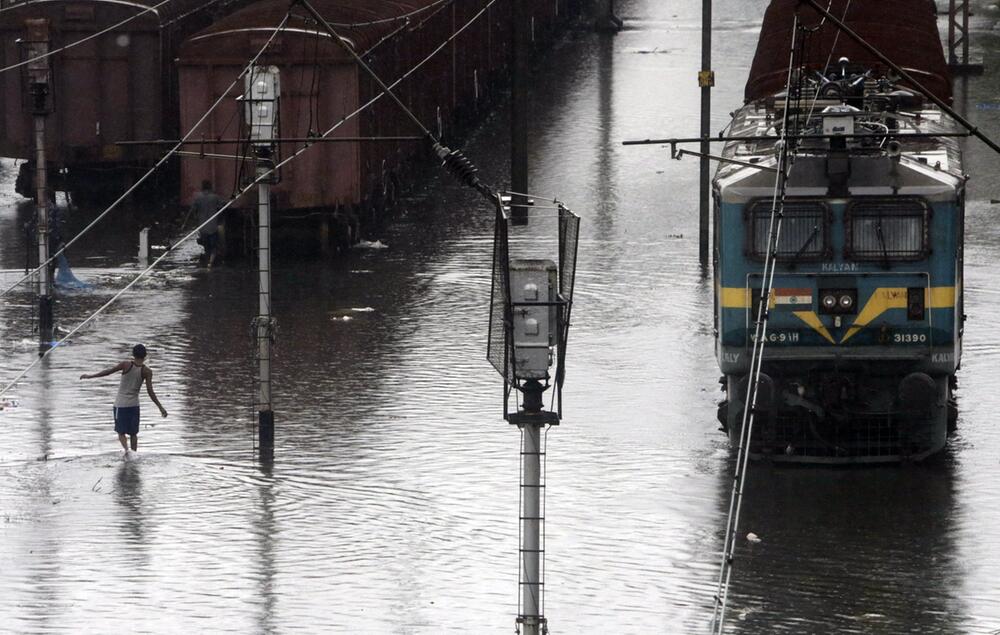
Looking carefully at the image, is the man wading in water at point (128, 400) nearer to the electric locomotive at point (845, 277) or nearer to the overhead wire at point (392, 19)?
the electric locomotive at point (845, 277)

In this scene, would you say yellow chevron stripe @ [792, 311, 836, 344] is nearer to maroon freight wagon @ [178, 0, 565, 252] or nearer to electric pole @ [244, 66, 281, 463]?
electric pole @ [244, 66, 281, 463]

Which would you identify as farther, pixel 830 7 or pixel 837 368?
pixel 830 7

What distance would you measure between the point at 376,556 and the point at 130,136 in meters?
19.7

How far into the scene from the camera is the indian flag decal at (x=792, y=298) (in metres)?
17.8

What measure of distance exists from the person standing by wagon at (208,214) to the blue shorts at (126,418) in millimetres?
10674

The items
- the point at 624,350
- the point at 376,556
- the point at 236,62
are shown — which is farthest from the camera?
the point at 236,62

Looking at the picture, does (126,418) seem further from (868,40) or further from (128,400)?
(868,40)

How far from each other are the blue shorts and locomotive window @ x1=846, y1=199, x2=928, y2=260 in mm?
6864

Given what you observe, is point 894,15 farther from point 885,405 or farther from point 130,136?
point 130,136

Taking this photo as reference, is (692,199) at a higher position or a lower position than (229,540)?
higher

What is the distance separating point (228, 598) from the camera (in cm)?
1436

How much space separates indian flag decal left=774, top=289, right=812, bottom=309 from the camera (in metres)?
17.8

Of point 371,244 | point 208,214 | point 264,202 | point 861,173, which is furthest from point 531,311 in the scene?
point 371,244

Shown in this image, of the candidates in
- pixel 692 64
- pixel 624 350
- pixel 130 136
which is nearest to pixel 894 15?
pixel 624 350
